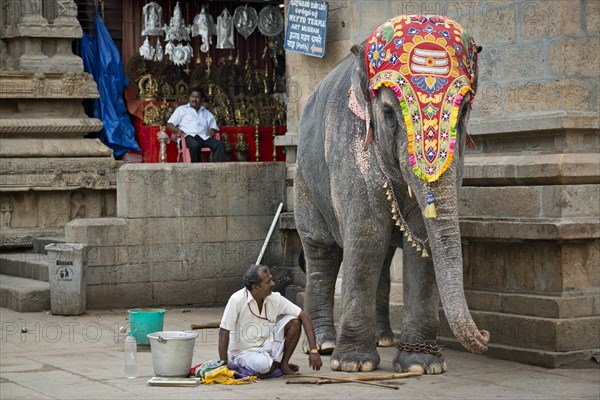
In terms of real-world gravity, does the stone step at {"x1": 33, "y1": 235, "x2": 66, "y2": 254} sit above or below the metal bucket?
above

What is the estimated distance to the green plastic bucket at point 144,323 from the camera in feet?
36.1

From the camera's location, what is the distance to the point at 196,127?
60.4 feet

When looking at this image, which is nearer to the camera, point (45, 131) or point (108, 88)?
point (45, 131)

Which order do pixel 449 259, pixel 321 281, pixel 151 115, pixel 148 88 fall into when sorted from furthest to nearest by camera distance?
pixel 148 88 → pixel 151 115 → pixel 321 281 → pixel 449 259

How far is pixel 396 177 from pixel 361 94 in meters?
0.70

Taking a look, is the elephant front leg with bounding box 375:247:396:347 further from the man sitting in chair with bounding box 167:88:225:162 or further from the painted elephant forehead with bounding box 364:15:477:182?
the man sitting in chair with bounding box 167:88:225:162

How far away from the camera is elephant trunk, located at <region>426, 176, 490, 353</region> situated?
28.0 feet

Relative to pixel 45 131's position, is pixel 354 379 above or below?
below

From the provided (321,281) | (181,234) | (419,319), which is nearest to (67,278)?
(181,234)

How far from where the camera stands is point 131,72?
19156 mm

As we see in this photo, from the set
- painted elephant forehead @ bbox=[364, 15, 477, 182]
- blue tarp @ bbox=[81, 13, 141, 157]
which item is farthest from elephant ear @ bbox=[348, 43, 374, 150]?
blue tarp @ bbox=[81, 13, 141, 157]

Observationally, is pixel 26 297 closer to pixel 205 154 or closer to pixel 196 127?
pixel 196 127

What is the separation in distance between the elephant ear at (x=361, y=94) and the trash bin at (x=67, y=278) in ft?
13.3

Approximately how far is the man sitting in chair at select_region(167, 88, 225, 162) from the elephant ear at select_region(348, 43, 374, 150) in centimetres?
827
